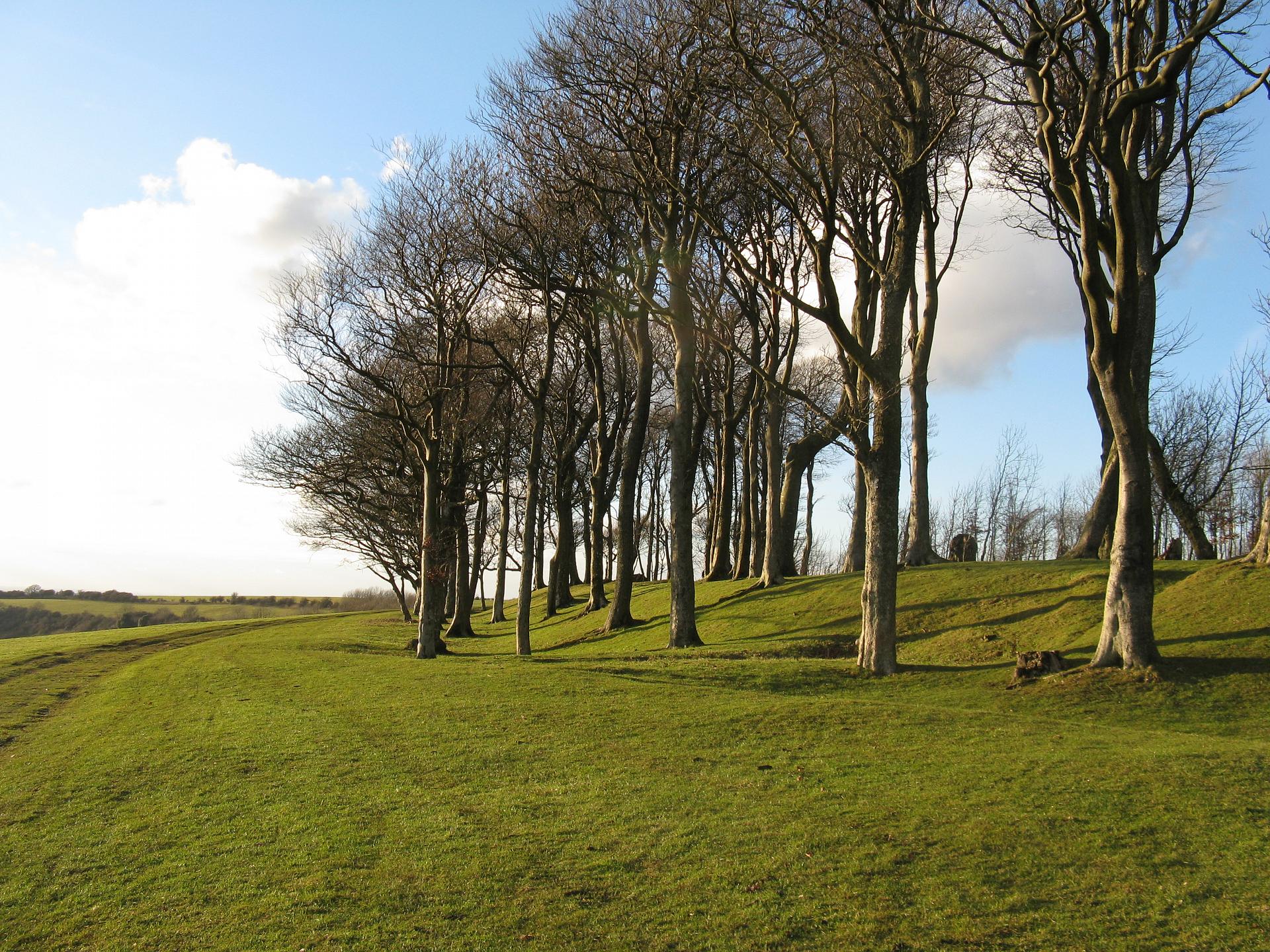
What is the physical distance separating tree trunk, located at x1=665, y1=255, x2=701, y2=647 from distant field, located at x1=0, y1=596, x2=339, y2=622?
4618cm

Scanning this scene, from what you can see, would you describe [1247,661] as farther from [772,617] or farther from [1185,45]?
[772,617]

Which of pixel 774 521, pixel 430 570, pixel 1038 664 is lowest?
pixel 1038 664

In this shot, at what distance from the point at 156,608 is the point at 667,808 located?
74.1m

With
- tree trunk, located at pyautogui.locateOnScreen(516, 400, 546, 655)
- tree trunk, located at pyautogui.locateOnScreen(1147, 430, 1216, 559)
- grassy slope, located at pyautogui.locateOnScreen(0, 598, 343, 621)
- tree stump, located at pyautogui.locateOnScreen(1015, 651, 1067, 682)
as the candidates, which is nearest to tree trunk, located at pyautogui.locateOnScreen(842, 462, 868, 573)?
tree trunk, located at pyautogui.locateOnScreen(1147, 430, 1216, 559)

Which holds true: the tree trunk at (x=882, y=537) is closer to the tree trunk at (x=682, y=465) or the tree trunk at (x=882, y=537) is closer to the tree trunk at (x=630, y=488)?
the tree trunk at (x=682, y=465)

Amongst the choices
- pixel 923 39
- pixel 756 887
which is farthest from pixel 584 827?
pixel 923 39

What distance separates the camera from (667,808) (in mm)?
8484

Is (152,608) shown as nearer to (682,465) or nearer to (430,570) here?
(430,570)

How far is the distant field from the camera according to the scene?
6138cm

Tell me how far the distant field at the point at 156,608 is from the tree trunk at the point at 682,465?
46.2 meters

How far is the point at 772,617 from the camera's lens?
2555cm

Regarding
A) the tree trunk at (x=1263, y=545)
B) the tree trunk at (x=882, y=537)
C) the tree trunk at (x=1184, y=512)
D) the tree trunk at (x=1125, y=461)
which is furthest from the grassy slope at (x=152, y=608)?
the tree trunk at (x=1263, y=545)

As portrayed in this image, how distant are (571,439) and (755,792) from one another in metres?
29.4

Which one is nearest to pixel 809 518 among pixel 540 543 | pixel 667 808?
pixel 540 543
